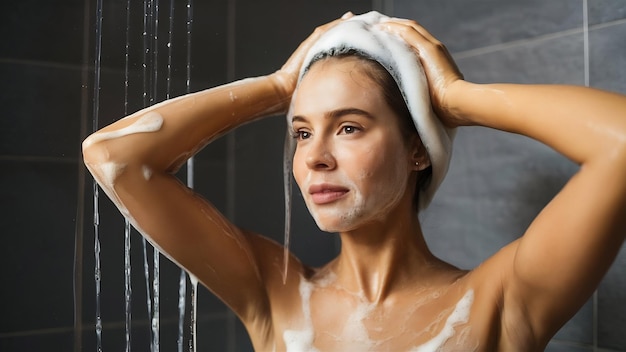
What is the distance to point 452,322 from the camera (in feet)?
3.25

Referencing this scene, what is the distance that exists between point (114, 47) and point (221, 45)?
0.25 meters

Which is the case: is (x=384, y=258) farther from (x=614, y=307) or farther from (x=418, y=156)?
(x=614, y=307)

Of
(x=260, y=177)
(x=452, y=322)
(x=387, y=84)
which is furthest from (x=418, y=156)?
(x=260, y=177)

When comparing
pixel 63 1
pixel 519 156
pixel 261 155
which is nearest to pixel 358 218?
pixel 519 156

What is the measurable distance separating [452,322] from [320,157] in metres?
0.30

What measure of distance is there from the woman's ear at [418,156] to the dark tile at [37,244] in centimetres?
71

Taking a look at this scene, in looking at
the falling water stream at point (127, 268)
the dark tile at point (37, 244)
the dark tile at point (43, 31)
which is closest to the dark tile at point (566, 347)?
the falling water stream at point (127, 268)

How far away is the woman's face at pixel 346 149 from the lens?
3.17 feet

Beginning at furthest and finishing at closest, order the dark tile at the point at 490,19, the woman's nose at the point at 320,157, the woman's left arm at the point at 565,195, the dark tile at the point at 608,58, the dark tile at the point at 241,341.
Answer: the dark tile at the point at 241,341 → the dark tile at the point at 490,19 → the dark tile at the point at 608,58 → the woman's nose at the point at 320,157 → the woman's left arm at the point at 565,195

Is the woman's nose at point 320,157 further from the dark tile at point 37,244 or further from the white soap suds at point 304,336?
the dark tile at point 37,244

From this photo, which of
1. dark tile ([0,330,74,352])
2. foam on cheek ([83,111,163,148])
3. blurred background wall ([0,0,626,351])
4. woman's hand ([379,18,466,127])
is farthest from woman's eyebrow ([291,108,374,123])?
dark tile ([0,330,74,352])

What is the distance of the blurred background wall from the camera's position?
1318 mm

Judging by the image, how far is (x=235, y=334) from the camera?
159 centimetres

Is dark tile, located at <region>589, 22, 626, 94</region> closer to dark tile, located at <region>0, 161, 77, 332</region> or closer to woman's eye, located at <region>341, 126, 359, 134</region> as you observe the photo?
woman's eye, located at <region>341, 126, 359, 134</region>
